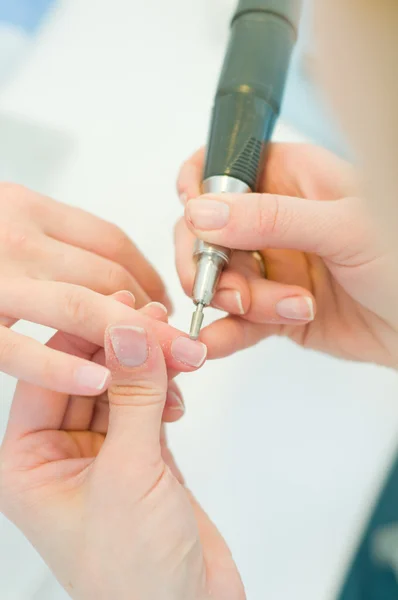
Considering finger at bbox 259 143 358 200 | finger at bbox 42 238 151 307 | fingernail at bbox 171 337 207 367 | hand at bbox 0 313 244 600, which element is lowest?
hand at bbox 0 313 244 600

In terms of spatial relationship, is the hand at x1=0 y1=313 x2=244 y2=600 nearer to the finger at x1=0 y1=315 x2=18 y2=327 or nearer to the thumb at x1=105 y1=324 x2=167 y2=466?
the thumb at x1=105 y1=324 x2=167 y2=466

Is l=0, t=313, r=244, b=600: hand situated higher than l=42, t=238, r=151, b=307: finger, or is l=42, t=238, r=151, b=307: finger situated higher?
l=42, t=238, r=151, b=307: finger

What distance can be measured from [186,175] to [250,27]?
0.13 meters

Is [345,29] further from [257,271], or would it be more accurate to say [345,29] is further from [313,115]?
[313,115]

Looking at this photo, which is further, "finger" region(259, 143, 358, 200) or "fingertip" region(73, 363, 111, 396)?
"finger" region(259, 143, 358, 200)

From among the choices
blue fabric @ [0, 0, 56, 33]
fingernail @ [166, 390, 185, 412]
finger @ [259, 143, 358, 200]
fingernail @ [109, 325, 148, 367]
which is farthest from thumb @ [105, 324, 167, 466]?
blue fabric @ [0, 0, 56, 33]

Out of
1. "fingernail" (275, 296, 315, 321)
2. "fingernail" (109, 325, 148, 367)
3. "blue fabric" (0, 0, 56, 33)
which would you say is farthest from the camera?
"blue fabric" (0, 0, 56, 33)

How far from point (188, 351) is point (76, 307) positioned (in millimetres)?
91

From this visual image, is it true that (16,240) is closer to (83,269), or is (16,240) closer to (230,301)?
(83,269)

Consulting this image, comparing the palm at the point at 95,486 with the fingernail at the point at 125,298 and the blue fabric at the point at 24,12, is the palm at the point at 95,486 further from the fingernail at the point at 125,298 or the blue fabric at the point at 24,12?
the blue fabric at the point at 24,12

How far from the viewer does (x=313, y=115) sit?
718 mm

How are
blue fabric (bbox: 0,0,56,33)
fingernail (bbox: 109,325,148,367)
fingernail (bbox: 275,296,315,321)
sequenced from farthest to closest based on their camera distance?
blue fabric (bbox: 0,0,56,33), fingernail (bbox: 275,296,315,321), fingernail (bbox: 109,325,148,367)

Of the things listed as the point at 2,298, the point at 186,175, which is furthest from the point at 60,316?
the point at 186,175

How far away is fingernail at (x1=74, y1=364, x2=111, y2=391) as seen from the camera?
357 millimetres
